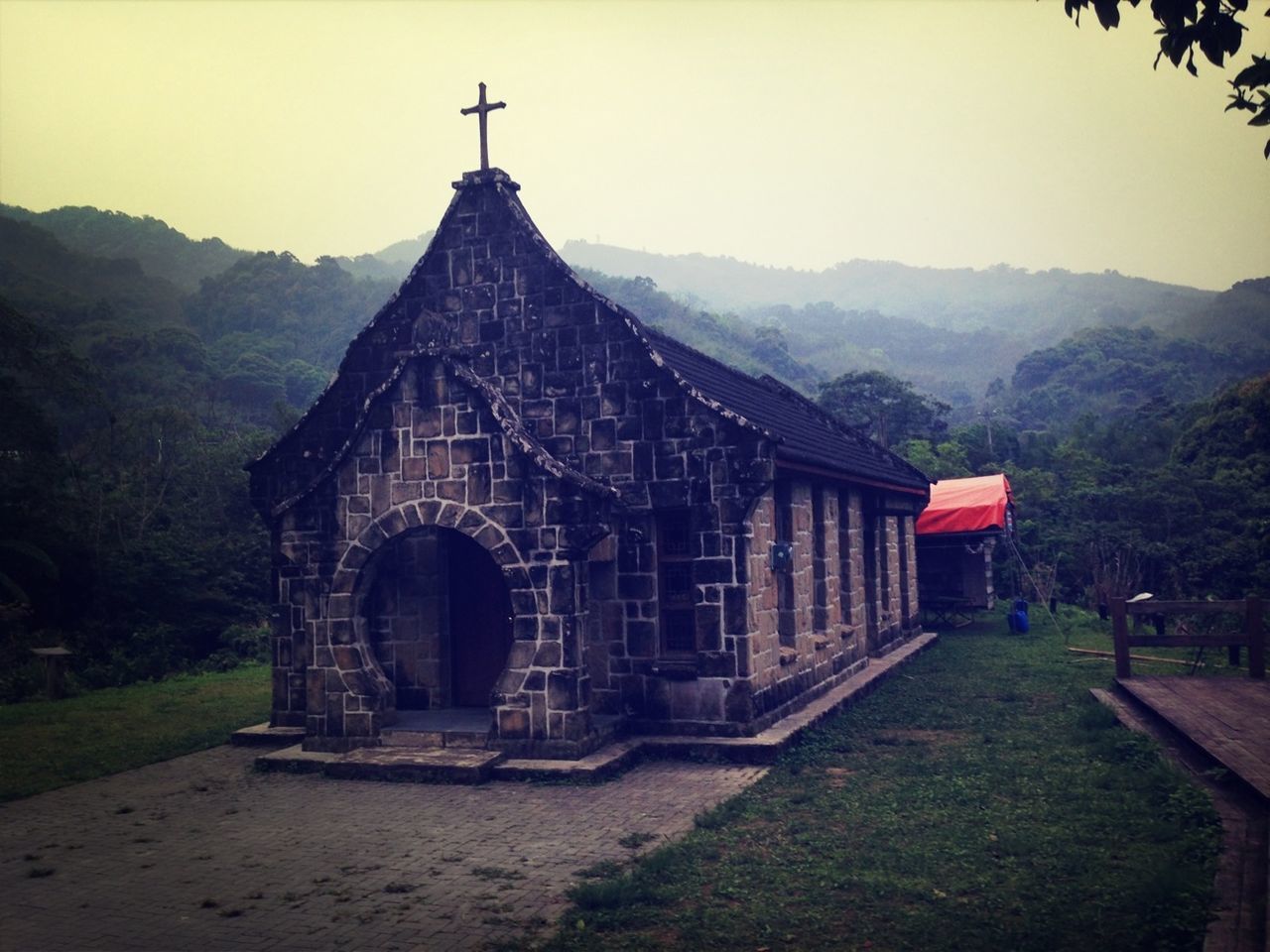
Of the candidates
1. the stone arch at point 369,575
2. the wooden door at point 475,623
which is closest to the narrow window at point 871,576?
the wooden door at point 475,623

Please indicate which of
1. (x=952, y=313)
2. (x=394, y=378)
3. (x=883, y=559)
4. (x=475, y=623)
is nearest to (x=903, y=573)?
(x=883, y=559)

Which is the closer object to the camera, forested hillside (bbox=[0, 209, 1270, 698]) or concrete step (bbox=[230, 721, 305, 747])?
concrete step (bbox=[230, 721, 305, 747])

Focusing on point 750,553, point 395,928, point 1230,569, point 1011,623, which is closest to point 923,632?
→ point 1011,623

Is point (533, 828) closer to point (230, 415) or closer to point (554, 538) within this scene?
point (554, 538)

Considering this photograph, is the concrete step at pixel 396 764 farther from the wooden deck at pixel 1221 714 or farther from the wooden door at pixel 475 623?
the wooden deck at pixel 1221 714

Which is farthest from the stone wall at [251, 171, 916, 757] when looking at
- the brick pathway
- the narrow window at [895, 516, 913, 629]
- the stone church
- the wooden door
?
the narrow window at [895, 516, 913, 629]

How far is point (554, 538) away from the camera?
11203mm

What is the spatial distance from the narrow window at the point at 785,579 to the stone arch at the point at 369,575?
3.98 meters

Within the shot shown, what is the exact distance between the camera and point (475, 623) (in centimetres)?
1334

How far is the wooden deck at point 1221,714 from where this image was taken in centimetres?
894

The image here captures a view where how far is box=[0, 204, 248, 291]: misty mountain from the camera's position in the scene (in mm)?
74625

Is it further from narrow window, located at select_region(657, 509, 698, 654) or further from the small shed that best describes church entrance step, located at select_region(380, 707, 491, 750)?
the small shed

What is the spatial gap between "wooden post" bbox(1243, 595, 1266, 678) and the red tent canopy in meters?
10.8

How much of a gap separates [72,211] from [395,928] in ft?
286
